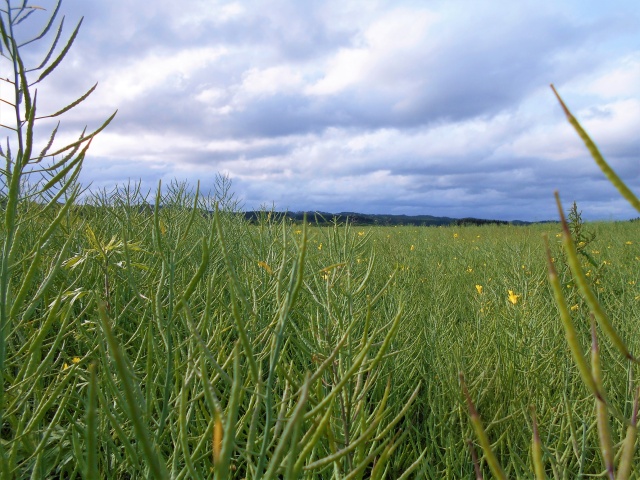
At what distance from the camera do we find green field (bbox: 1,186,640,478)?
0.58 metres

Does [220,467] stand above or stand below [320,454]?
above

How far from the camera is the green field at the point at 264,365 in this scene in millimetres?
578

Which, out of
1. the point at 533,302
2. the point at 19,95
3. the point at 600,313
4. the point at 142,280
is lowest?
the point at 533,302

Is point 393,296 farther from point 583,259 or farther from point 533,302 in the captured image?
point 583,259

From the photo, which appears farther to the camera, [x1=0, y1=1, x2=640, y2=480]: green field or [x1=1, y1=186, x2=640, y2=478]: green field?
[x1=1, y1=186, x2=640, y2=478]: green field

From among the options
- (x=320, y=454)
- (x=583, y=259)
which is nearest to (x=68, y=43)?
(x=320, y=454)

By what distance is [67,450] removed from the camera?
1.44m

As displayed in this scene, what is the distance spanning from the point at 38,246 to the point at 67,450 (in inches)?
42.4

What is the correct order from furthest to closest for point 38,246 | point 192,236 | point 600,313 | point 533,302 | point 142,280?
point 192,236, point 533,302, point 142,280, point 38,246, point 600,313

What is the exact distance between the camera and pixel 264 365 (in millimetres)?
1877

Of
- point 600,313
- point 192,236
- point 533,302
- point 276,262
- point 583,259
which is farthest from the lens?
point 583,259

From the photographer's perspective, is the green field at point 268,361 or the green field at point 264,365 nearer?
the green field at point 268,361

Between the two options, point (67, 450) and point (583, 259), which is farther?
point (583, 259)

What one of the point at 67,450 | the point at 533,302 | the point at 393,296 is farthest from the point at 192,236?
the point at 533,302
